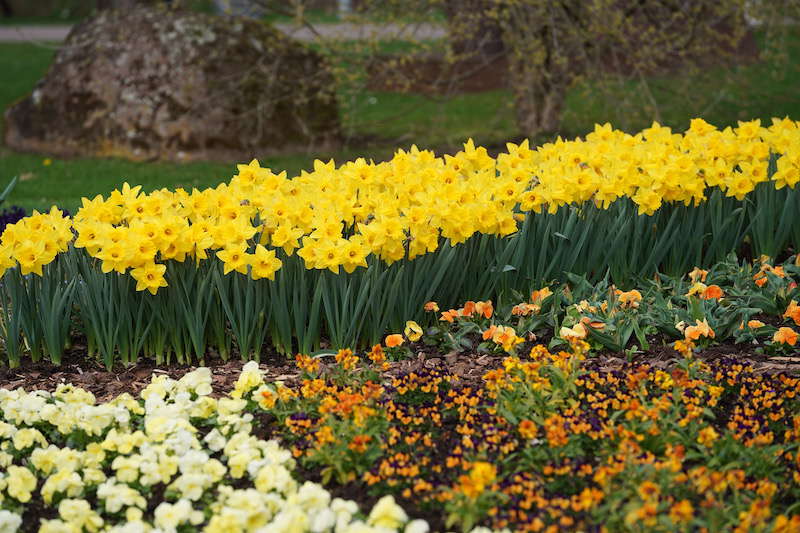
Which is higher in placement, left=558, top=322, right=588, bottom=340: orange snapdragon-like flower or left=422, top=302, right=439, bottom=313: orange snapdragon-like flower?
left=422, top=302, right=439, bottom=313: orange snapdragon-like flower

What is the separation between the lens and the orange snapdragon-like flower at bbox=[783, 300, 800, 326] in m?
3.84

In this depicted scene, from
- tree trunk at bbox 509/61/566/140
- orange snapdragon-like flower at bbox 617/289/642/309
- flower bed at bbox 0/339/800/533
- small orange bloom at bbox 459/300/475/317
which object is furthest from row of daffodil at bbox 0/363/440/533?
tree trunk at bbox 509/61/566/140

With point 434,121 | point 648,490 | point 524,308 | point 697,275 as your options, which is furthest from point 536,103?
point 648,490

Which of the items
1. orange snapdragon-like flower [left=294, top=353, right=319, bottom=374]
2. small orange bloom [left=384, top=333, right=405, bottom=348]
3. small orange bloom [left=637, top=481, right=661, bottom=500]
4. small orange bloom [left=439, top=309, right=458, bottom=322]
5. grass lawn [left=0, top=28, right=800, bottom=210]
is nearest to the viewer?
small orange bloom [left=637, top=481, right=661, bottom=500]

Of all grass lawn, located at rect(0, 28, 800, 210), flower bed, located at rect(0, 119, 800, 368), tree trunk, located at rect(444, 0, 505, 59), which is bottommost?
grass lawn, located at rect(0, 28, 800, 210)

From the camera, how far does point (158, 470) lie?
9.65 ft

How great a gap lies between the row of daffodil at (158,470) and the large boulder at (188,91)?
5944mm

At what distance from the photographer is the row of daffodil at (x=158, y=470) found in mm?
2645

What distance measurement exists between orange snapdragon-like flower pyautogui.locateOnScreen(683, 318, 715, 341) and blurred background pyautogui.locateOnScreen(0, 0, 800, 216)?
4421 mm

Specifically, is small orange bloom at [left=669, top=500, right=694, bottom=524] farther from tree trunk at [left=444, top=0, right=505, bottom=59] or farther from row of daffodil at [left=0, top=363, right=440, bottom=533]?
tree trunk at [left=444, top=0, right=505, bottom=59]

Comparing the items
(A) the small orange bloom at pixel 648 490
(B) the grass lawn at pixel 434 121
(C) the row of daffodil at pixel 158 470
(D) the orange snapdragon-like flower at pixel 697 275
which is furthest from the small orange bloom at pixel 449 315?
(B) the grass lawn at pixel 434 121

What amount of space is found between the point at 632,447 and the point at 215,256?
182 cm

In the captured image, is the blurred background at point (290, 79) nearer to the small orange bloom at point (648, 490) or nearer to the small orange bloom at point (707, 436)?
the small orange bloom at point (707, 436)

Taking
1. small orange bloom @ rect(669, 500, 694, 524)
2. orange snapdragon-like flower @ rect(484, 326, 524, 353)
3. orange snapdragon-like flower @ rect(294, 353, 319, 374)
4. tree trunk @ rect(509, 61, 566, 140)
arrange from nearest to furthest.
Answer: small orange bloom @ rect(669, 500, 694, 524)
orange snapdragon-like flower @ rect(294, 353, 319, 374)
orange snapdragon-like flower @ rect(484, 326, 524, 353)
tree trunk @ rect(509, 61, 566, 140)
